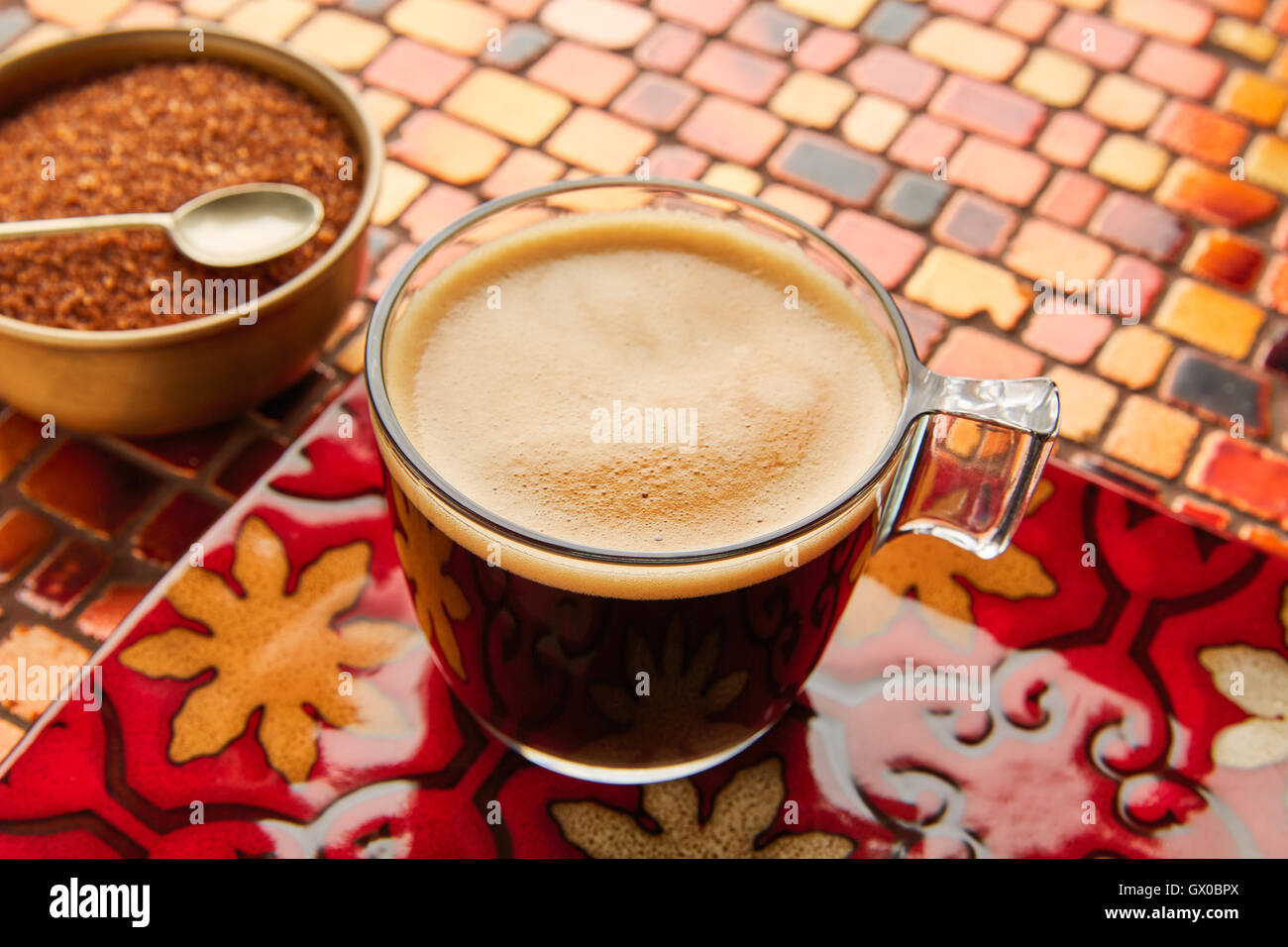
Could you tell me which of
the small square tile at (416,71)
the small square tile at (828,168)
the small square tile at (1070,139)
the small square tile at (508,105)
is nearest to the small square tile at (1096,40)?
the small square tile at (1070,139)

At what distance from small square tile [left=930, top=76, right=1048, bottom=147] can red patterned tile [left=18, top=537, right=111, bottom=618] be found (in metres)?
0.95

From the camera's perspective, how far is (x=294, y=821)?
73 centimetres

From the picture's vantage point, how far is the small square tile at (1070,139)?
1.27 meters

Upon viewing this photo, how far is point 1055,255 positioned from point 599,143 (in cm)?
47

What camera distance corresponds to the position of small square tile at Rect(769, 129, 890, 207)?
1229 millimetres

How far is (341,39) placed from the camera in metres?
1.36

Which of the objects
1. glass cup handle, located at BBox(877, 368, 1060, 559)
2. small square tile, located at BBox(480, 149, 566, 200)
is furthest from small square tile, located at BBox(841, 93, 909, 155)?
glass cup handle, located at BBox(877, 368, 1060, 559)

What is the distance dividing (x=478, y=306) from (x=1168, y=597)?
0.51 metres

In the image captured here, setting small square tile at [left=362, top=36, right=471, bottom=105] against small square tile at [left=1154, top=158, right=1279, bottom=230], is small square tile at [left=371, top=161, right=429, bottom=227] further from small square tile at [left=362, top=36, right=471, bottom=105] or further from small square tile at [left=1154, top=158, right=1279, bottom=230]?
small square tile at [left=1154, top=158, right=1279, bottom=230]

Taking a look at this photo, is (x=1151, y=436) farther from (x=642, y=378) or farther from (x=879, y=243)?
(x=642, y=378)

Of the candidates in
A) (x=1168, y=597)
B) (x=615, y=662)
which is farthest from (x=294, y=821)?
(x=1168, y=597)

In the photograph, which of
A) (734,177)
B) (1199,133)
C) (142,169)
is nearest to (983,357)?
(734,177)
